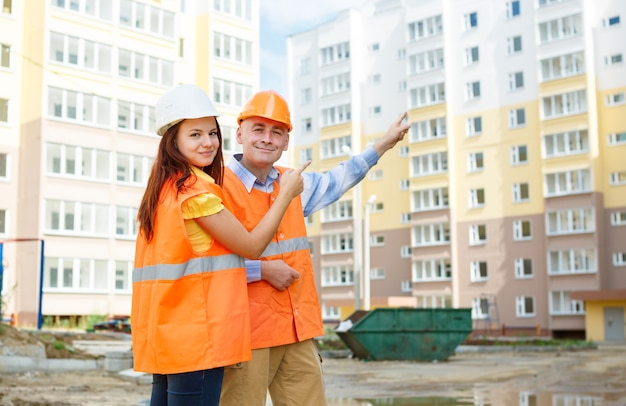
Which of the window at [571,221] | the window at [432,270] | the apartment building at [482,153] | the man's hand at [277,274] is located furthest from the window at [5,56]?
the man's hand at [277,274]

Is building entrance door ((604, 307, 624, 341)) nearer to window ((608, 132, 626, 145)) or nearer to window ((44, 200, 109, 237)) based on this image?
window ((608, 132, 626, 145))

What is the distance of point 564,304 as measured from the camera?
48.3 m

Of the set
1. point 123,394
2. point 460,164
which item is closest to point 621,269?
point 460,164

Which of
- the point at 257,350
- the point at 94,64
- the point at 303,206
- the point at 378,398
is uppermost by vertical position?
the point at 94,64

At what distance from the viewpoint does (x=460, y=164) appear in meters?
56.6

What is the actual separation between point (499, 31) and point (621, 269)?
18.1 meters

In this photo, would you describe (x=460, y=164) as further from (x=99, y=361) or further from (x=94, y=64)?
(x=99, y=361)

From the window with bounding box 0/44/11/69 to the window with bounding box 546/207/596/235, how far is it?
105 ft

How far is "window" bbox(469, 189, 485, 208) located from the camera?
180 ft

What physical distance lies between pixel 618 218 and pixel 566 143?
18.1 feet

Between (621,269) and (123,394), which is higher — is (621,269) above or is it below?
above

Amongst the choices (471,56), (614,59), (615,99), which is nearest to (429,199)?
(471,56)

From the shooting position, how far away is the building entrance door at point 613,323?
44031mm

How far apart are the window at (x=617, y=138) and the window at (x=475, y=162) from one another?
9.10m
